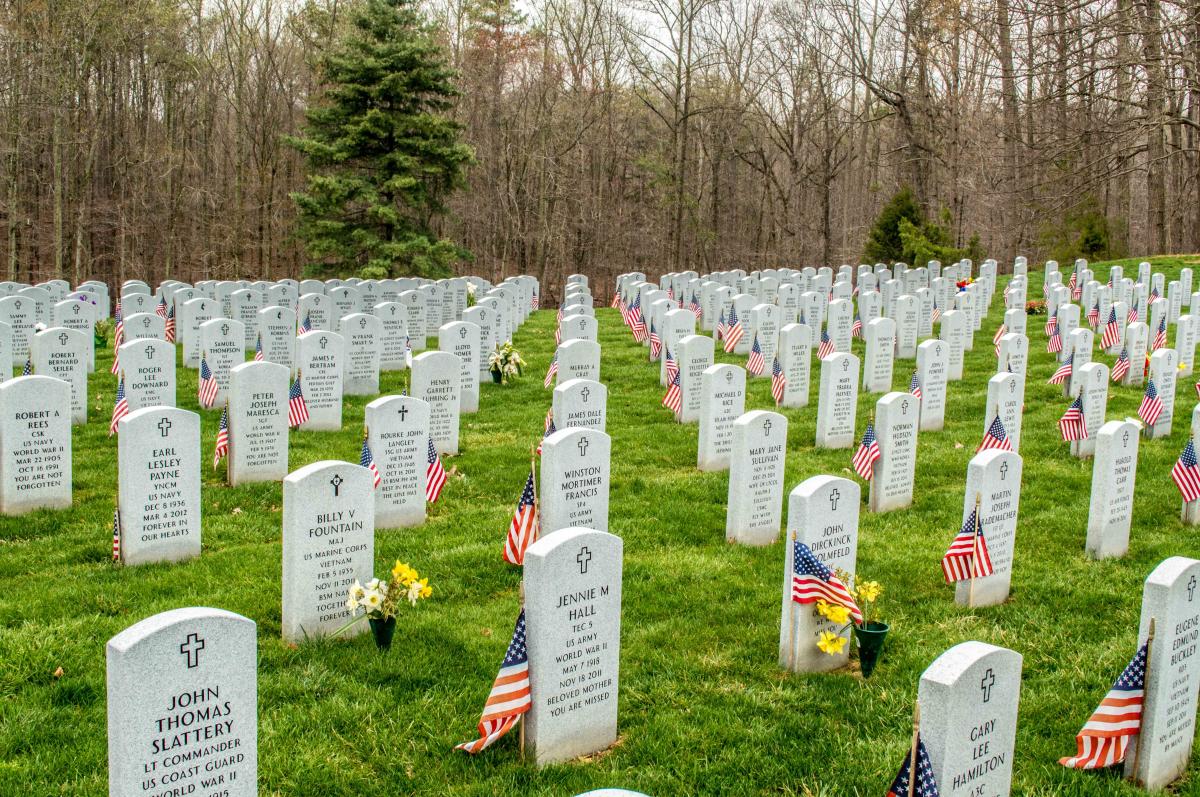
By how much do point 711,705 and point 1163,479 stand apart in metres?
7.11

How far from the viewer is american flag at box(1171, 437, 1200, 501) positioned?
923cm

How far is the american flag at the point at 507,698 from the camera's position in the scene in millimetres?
5160

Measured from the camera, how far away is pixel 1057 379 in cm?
1521

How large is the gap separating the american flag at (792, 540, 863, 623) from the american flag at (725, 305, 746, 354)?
37.5 ft

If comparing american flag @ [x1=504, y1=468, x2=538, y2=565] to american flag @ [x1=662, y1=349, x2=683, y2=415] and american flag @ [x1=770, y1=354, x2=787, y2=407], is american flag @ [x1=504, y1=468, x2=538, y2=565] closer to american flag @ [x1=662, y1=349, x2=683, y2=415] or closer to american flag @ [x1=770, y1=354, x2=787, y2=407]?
american flag @ [x1=662, y1=349, x2=683, y2=415]

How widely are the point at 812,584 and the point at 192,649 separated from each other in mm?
3606

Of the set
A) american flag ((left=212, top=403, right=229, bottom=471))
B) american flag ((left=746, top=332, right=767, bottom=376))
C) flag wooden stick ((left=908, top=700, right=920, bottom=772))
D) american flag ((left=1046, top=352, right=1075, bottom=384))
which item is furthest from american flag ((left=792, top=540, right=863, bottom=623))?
american flag ((left=1046, top=352, right=1075, bottom=384))

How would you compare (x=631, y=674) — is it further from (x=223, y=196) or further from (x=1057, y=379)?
(x=223, y=196)

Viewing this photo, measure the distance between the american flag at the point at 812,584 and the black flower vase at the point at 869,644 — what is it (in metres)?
0.08

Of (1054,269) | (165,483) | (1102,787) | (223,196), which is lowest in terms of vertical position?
(1102,787)

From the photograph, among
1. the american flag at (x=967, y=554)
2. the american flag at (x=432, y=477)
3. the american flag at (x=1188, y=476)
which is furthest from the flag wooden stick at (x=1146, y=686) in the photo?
the american flag at (x=432, y=477)

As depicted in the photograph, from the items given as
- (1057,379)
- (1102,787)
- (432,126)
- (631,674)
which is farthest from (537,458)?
(432,126)

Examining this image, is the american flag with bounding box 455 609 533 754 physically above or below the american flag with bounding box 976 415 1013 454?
below

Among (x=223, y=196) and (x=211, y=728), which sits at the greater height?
(x=223, y=196)
